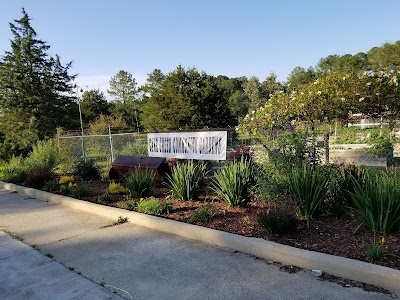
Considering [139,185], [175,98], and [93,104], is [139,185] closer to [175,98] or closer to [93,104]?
[175,98]

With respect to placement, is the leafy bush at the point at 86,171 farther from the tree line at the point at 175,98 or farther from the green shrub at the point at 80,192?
the tree line at the point at 175,98

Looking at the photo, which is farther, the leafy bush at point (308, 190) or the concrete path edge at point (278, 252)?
the leafy bush at point (308, 190)

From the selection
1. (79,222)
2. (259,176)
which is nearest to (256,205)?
(259,176)

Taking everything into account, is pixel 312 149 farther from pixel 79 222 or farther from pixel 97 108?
pixel 97 108

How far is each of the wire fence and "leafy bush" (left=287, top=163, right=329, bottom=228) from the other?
3.40 feet

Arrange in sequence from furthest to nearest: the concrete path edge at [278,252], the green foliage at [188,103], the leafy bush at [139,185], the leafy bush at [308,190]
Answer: the green foliage at [188,103], the leafy bush at [139,185], the leafy bush at [308,190], the concrete path edge at [278,252]

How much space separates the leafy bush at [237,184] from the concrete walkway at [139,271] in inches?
54.2

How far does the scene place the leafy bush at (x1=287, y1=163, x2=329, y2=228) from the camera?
15.5 feet

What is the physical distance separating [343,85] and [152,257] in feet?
28.8

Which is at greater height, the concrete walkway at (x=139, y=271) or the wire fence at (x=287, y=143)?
the wire fence at (x=287, y=143)

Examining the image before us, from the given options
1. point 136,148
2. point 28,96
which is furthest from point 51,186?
point 28,96

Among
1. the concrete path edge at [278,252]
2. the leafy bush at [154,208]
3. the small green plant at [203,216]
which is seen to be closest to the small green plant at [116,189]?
the concrete path edge at [278,252]

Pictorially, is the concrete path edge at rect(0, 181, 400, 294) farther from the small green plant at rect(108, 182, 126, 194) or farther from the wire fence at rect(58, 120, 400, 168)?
the wire fence at rect(58, 120, 400, 168)

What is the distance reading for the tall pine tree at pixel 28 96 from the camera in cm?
2031
